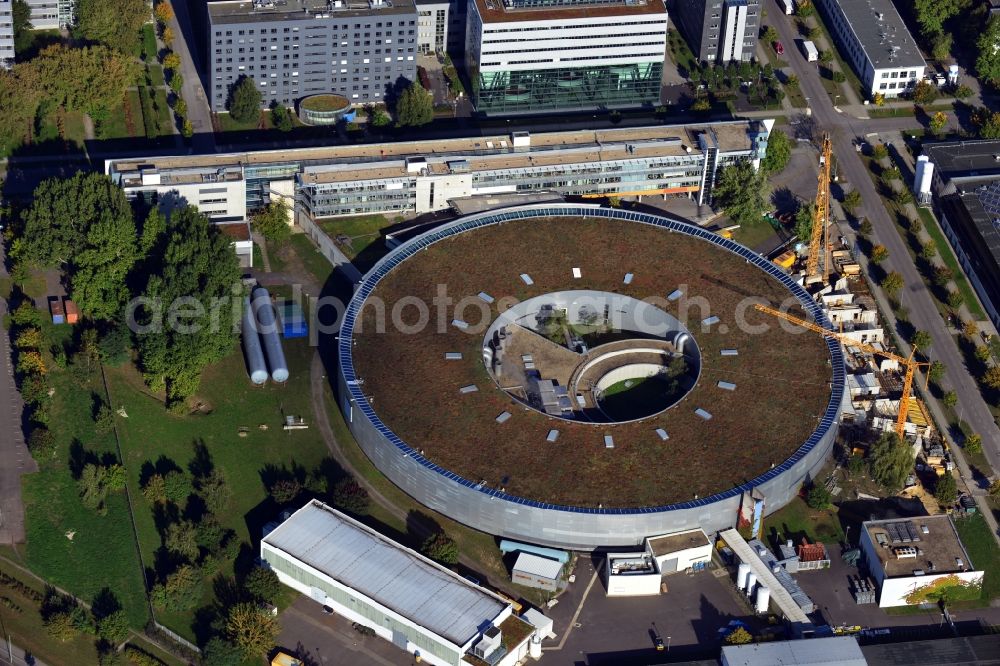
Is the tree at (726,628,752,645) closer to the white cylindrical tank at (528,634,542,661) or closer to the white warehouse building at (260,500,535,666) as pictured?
the white cylindrical tank at (528,634,542,661)

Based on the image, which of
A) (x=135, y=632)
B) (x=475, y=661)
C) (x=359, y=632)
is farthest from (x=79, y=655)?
(x=475, y=661)

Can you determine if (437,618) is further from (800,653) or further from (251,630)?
(800,653)

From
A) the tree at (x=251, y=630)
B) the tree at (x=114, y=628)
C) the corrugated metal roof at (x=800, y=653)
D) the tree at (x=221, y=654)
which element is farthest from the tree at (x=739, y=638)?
the tree at (x=114, y=628)

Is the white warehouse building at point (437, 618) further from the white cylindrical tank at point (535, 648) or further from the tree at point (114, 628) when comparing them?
the tree at point (114, 628)

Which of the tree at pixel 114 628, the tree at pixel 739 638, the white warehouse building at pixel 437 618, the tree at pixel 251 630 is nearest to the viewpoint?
the white warehouse building at pixel 437 618

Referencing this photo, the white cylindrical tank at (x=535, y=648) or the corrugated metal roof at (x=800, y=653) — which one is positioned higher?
the corrugated metal roof at (x=800, y=653)

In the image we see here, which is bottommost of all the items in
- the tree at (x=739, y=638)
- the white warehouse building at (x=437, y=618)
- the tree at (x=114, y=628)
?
the tree at (x=114, y=628)

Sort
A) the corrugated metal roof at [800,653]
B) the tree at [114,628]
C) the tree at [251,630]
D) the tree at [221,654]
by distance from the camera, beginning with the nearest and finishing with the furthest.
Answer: the tree at [221,654] → the corrugated metal roof at [800,653] → the tree at [251,630] → the tree at [114,628]
